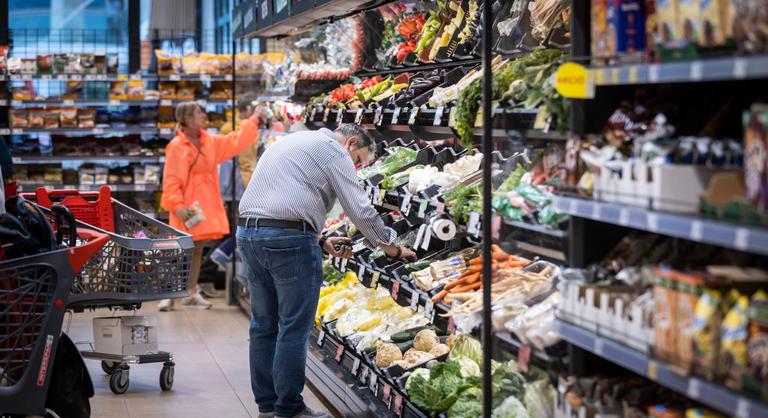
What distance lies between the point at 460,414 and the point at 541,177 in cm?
118

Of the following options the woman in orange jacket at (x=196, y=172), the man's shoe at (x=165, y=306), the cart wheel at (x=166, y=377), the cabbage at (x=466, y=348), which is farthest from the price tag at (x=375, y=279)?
the man's shoe at (x=165, y=306)

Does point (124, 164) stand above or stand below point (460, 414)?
above

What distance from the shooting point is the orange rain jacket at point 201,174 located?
8.47 m

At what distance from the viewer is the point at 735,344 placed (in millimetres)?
2414

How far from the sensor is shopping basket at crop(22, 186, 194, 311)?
5391 millimetres

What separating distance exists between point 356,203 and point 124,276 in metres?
1.63

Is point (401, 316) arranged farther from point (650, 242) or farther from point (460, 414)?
point (650, 242)

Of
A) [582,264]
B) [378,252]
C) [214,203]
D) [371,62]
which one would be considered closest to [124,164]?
[214,203]

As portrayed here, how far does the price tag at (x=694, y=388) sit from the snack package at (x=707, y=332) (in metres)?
0.03

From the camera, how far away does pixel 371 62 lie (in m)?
7.04

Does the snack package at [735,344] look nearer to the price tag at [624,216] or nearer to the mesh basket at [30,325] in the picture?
the price tag at [624,216]

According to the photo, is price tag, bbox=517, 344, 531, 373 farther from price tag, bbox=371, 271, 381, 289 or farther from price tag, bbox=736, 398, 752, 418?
price tag, bbox=371, 271, 381, 289

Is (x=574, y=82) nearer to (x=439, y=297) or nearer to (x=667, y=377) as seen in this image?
(x=667, y=377)

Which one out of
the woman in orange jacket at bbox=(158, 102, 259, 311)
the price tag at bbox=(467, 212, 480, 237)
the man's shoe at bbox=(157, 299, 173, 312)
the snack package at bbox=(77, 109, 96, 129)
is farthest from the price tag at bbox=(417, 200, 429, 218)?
the snack package at bbox=(77, 109, 96, 129)
